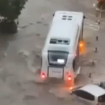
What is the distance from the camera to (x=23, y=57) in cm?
2403

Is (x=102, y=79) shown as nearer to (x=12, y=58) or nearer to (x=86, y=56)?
(x=86, y=56)

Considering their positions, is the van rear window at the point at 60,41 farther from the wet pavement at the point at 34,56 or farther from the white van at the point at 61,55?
the wet pavement at the point at 34,56

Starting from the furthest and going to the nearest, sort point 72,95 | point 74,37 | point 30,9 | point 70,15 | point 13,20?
point 30,9, point 13,20, point 70,15, point 74,37, point 72,95

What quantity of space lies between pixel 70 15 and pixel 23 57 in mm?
3351

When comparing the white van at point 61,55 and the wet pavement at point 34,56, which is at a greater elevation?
the white van at point 61,55

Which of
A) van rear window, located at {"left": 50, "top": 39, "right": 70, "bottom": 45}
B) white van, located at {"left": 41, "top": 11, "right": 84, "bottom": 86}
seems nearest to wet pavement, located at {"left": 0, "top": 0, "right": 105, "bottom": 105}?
white van, located at {"left": 41, "top": 11, "right": 84, "bottom": 86}

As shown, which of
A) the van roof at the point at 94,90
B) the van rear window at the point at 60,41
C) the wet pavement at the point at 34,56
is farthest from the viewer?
the van rear window at the point at 60,41

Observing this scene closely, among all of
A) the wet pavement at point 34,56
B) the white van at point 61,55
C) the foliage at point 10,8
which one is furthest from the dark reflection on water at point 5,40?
the white van at point 61,55

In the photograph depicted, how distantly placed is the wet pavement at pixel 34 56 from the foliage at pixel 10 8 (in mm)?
1314

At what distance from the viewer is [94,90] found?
19094 millimetres

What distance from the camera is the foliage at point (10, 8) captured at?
2552cm

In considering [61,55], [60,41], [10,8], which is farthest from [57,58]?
[10,8]

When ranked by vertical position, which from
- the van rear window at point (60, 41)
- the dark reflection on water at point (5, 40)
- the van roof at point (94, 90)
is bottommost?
the dark reflection on water at point (5, 40)

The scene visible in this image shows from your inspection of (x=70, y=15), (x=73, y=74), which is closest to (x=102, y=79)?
(x=73, y=74)
